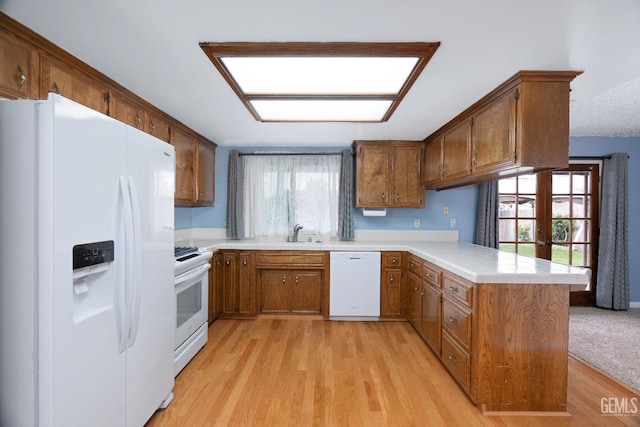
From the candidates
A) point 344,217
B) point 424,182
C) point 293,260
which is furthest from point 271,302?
point 424,182

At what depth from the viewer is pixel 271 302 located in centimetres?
359

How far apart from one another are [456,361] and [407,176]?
Answer: 87.6 inches

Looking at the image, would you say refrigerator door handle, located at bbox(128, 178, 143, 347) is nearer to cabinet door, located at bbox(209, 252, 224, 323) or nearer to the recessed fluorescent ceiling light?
the recessed fluorescent ceiling light

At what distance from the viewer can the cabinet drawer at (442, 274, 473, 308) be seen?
2.03 meters

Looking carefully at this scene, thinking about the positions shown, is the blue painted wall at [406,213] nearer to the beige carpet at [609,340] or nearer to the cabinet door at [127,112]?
the beige carpet at [609,340]

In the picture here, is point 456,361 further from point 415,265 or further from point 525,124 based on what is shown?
point 525,124

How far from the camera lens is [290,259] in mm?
3555

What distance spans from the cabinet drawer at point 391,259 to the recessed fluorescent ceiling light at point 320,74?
1610 mm

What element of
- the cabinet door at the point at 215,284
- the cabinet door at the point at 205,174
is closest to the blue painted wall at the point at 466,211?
the cabinet door at the point at 205,174

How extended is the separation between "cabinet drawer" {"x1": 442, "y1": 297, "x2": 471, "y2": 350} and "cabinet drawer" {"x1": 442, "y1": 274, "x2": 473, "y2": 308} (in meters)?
0.07

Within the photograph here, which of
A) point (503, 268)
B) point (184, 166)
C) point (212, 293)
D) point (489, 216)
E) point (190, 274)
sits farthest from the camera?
point (489, 216)

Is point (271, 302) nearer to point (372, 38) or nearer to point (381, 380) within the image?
point (381, 380)

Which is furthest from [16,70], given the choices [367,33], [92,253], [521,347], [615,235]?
[615,235]

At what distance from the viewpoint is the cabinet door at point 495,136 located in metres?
2.08
